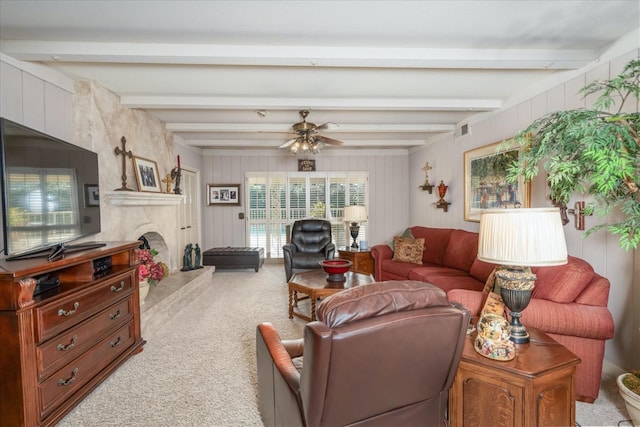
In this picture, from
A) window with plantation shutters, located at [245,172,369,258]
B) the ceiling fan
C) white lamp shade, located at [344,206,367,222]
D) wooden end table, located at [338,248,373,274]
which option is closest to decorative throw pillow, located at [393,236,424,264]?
wooden end table, located at [338,248,373,274]

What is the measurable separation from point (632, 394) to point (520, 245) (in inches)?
42.5

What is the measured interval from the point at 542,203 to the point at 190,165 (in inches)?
219

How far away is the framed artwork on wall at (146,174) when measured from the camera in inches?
147

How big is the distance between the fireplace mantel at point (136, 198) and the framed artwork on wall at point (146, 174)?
16 centimetres

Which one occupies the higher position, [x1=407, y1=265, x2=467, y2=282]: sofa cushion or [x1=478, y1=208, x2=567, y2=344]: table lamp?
[x1=478, y1=208, x2=567, y2=344]: table lamp

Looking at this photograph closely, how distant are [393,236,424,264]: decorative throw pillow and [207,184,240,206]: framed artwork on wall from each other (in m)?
3.71

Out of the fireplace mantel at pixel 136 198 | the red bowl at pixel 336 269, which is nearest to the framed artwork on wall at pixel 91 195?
the fireplace mantel at pixel 136 198

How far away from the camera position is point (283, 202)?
21.7 ft

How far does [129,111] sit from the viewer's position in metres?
3.65

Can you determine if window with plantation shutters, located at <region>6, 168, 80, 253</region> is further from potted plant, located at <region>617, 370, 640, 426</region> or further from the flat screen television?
potted plant, located at <region>617, 370, 640, 426</region>

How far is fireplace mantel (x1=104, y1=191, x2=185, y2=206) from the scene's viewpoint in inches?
126

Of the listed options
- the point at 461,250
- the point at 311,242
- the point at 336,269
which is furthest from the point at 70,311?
the point at 461,250

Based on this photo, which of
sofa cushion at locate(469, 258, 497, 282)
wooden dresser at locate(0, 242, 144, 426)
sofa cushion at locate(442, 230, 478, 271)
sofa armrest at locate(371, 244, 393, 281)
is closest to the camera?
wooden dresser at locate(0, 242, 144, 426)

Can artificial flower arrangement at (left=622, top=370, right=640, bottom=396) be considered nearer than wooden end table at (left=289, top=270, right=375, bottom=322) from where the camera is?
Yes
